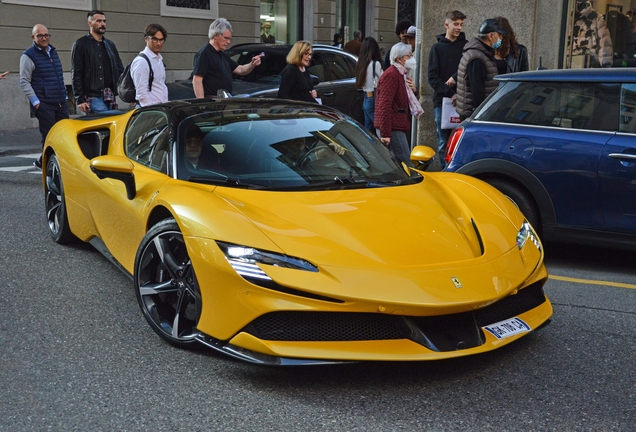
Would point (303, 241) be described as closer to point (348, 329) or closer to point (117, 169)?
point (348, 329)

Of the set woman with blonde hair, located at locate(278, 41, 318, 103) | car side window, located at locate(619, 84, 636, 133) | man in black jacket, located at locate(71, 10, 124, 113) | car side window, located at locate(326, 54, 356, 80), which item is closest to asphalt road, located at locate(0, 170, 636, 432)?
car side window, located at locate(619, 84, 636, 133)

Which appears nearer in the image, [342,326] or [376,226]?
[342,326]

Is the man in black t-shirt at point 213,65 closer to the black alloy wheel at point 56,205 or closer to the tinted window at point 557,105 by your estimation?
the black alloy wheel at point 56,205

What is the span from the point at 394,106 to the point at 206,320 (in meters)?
5.24

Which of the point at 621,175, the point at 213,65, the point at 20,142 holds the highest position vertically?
the point at 213,65

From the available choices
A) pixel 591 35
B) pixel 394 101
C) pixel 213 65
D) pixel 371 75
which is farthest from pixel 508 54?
pixel 591 35

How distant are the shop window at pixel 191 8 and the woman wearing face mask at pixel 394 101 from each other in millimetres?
11672

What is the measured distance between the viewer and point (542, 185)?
20.3 ft

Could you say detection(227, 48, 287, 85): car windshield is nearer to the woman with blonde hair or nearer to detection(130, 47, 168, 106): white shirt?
the woman with blonde hair

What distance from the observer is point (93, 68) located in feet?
32.7

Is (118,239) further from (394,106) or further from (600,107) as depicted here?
(394,106)

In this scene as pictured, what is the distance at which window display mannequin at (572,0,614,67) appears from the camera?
38.7ft

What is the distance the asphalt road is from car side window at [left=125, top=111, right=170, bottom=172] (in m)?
0.86

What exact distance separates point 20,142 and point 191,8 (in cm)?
701
